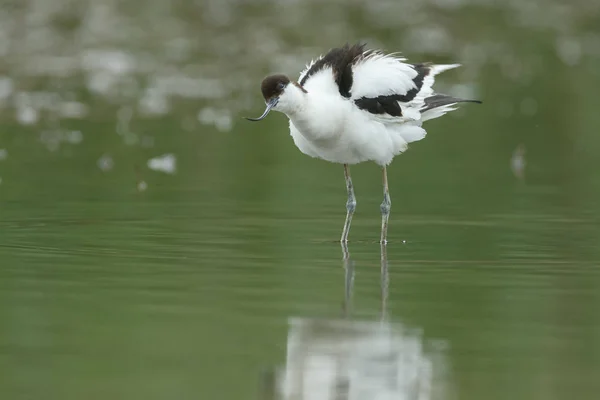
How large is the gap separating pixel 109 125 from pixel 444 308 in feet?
32.6

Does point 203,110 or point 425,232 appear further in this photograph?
point 203,110

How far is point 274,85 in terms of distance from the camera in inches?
347

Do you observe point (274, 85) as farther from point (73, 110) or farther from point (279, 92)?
point (73, 110)

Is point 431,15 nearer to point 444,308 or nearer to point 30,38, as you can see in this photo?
point 30,38

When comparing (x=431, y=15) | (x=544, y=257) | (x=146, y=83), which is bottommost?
(x=544, y=257)

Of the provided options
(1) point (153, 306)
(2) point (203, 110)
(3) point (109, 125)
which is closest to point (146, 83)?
(2) point (203, 110)

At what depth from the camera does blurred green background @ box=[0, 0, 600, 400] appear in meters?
5.49

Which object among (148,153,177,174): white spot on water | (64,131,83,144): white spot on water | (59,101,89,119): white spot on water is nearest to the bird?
(148,153,177,174): white spot on water

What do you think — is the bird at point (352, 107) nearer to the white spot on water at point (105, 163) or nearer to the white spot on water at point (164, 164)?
the white spot on water at point (164, 164)

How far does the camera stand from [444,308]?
6.72 m

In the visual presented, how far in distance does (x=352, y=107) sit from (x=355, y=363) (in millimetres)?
4104

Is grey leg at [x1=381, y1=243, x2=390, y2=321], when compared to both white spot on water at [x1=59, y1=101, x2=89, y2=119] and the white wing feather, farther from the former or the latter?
white spot on water at [x1=59, y1=101, x2=89, y2=119]

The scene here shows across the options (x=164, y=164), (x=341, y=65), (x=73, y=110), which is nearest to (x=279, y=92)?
(x=341, y=65)

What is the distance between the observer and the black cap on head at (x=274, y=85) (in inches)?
346
